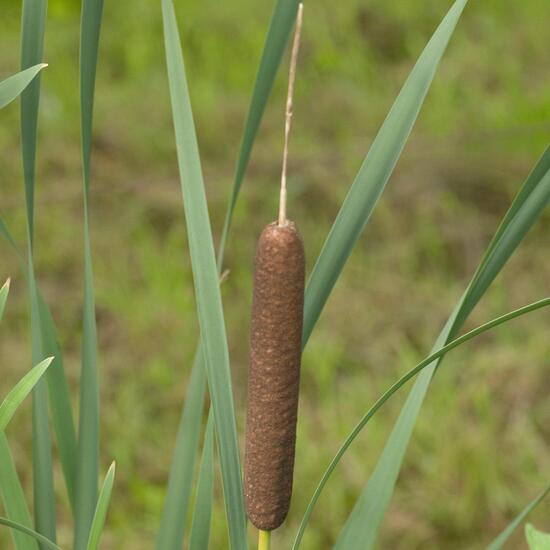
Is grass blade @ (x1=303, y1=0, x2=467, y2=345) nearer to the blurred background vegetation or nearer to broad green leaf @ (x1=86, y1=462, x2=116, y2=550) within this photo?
broad green leaf @ (x1=86, y1=462, x2=116, y2=550)

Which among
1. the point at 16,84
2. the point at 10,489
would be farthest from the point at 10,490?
the point at 16,84

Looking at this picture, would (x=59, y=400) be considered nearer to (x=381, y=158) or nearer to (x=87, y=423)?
(x=87, y=423)

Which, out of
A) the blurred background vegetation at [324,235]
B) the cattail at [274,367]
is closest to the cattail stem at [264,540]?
the cattail at [274,367]

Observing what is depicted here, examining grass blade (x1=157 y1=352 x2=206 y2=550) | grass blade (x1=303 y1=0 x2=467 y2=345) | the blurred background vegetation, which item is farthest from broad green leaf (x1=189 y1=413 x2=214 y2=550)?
the blurred background vegetation

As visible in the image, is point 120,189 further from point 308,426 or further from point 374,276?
point 308,426

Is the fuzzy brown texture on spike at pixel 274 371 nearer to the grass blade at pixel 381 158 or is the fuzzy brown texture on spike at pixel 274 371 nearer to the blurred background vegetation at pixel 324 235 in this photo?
the grass blade at pixel 381 158

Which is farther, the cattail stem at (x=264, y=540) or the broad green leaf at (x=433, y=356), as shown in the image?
the cattail stem at (x=264, y=540)
